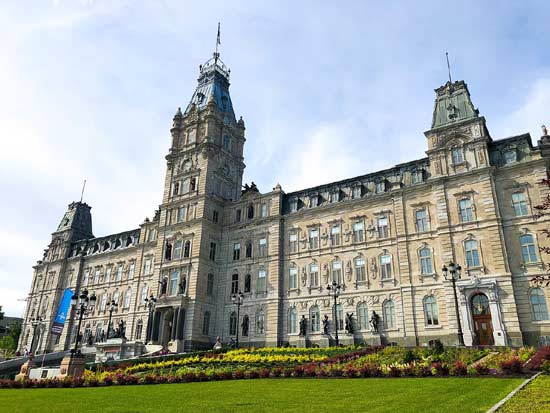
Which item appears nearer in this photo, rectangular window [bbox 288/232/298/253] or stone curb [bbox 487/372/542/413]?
stone curb [bbox 487/372/542/413]

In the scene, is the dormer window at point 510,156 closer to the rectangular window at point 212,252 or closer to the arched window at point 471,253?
the arched window at point 471,253

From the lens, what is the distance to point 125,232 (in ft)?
218

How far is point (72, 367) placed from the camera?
2644 cm

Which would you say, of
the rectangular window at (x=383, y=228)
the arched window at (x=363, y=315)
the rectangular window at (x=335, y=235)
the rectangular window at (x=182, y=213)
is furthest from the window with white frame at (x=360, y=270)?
the rectangular window at (x=182, y=213)

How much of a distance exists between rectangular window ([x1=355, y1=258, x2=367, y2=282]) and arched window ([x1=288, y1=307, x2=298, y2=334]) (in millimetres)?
7752

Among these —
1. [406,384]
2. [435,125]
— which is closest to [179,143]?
[435,125]

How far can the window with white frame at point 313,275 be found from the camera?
43562mm

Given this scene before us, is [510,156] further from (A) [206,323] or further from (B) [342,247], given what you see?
(A) [206,323]

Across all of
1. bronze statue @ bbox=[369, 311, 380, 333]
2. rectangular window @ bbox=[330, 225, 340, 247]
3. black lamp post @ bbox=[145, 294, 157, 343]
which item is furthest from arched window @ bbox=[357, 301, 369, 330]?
black lamp post @ bbox=[145, 294, 157, 343]

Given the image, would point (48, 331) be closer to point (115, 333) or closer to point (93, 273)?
point (93, 273)

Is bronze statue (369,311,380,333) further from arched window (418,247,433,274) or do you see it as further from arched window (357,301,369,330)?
arched window (418,247,433,274)

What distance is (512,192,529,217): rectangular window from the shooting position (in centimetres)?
3441

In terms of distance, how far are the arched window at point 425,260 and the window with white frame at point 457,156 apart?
8.57m

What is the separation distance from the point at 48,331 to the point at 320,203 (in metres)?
49.0
